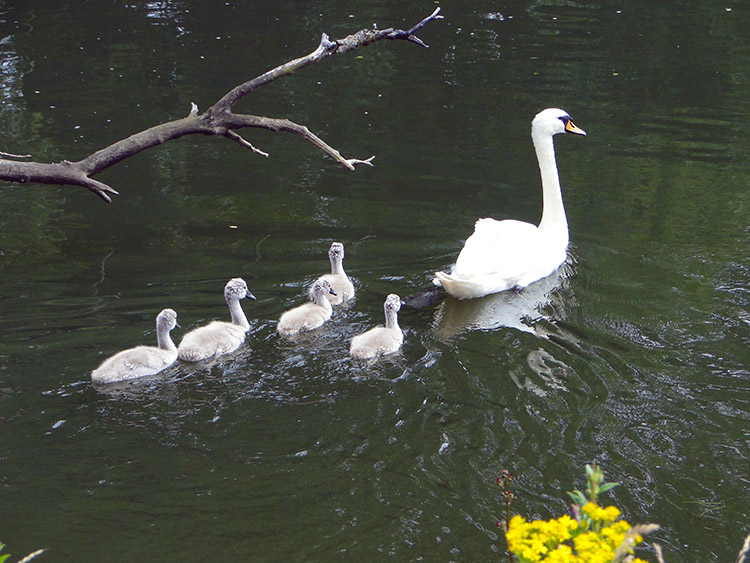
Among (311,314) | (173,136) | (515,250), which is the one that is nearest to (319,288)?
(311,314)

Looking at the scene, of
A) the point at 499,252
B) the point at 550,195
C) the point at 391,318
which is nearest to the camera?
the point at 391,318

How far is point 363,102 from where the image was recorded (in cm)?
1365

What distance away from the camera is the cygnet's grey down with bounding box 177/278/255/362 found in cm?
673

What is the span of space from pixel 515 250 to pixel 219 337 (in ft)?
8.88

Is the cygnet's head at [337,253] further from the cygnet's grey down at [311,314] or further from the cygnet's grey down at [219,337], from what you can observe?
the cygnet's grey down at [219,337]

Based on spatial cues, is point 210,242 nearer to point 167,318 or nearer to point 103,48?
point 167,318

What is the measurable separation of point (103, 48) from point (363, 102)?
5506 millimetres

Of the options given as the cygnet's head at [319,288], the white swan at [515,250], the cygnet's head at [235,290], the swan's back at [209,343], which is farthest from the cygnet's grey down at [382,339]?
the cygnet's head at [235,290]

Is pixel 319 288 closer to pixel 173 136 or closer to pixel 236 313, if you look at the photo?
pixel 236 313

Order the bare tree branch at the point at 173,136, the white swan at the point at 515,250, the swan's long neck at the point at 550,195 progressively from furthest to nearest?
1. the swan's long neck at the point at 550,195
2. the white swan at the point at 515,250
3. the bare tree branch at the point at 173,136

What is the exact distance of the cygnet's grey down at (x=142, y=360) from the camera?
627cm

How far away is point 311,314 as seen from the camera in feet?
23.5

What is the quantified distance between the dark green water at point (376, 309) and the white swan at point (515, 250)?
0.60 feet

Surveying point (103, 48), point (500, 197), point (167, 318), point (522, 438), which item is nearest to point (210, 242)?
point (167, 318)
